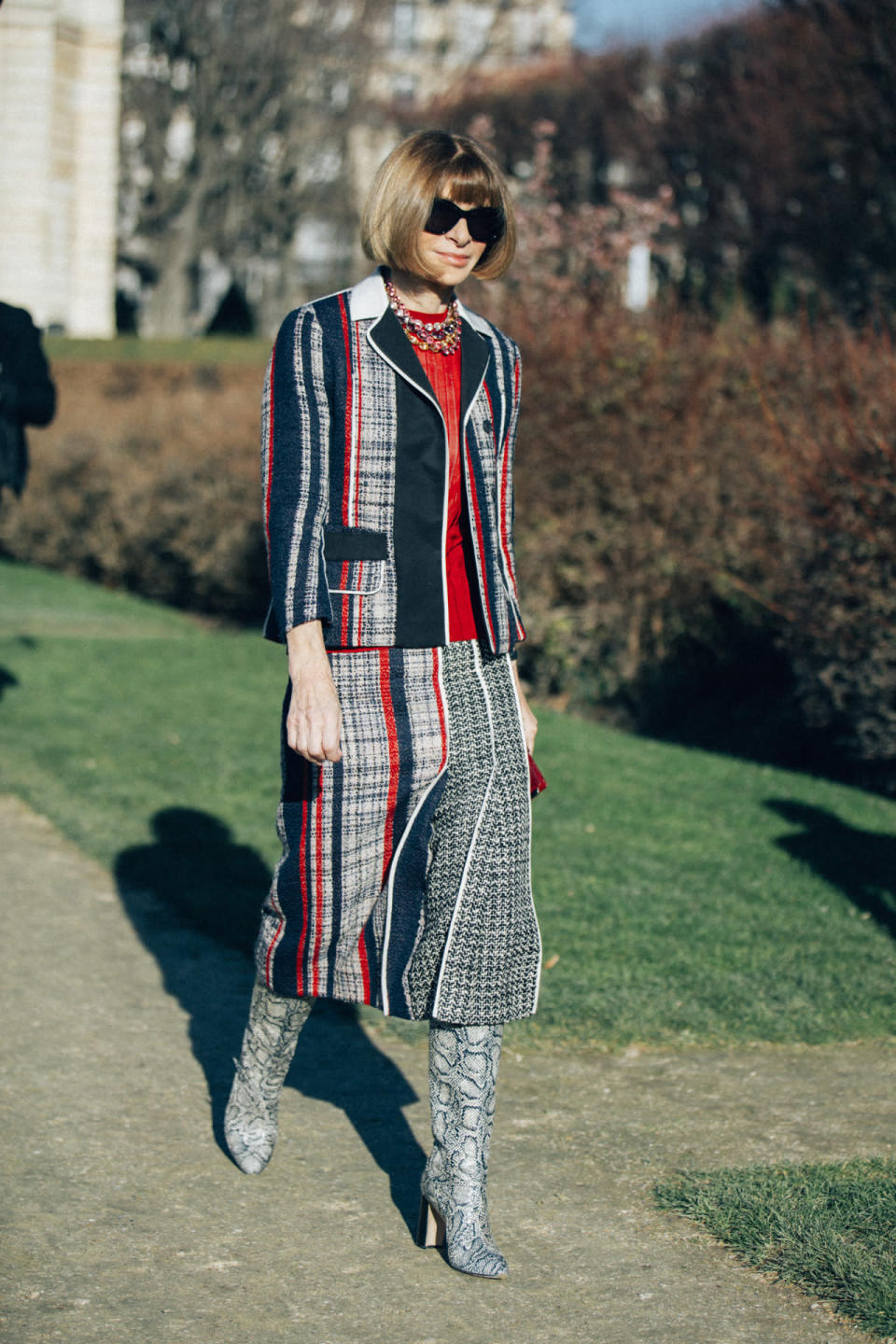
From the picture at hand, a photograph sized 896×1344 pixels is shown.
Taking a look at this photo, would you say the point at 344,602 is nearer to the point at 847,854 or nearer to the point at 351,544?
the point at 351,544

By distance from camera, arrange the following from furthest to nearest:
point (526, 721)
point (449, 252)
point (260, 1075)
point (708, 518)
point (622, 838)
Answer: point (708, 518) → point (622, 838) → point (260, 1075) → point (526, 721) → point (449, 252)

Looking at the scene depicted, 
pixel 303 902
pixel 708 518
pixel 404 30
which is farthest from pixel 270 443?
pixel 404 30

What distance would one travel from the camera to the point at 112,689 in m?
9.33

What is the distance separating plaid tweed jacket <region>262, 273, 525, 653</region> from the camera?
295 cm

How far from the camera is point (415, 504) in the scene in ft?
9.82

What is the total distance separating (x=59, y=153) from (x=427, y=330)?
1131 inches

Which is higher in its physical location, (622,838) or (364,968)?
(364,968)

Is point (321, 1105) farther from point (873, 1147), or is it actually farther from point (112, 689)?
point (112, 689)

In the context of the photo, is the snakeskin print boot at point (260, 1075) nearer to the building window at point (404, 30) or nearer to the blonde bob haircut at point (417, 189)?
the blonde bob haircut at point (417, 189)

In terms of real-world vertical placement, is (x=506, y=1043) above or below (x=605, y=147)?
below

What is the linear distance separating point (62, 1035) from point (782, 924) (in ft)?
7.88

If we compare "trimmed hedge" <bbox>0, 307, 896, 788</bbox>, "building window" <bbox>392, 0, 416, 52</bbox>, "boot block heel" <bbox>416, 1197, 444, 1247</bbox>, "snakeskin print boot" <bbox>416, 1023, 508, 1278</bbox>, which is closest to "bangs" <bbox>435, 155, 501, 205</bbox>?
"snakeskin print boot" <bbox>416, 1023, 508, 1278</bbox>

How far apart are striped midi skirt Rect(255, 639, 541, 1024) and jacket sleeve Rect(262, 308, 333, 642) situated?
0.50 ft

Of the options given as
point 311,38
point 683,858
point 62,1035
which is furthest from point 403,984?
point 311,38
